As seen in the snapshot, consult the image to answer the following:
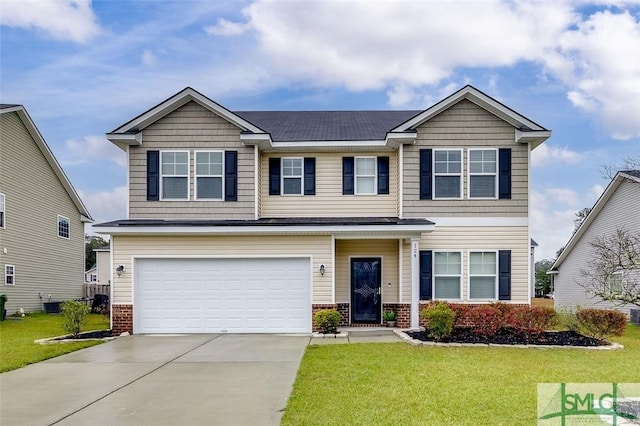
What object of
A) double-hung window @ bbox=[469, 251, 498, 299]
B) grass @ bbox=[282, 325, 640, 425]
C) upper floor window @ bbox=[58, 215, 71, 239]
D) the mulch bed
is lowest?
the mulch bed

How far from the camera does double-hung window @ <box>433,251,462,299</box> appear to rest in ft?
55.7

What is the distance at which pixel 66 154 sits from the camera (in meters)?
26.9

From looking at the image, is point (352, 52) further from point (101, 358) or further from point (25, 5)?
point (101, 358)

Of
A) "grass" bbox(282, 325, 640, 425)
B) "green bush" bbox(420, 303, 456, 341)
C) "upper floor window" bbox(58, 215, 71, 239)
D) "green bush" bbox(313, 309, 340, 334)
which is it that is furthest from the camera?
"upper floor window" bbox(58, 215, 71, 239)

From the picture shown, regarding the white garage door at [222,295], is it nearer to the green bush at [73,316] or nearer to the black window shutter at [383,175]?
the green bush at [73,316]

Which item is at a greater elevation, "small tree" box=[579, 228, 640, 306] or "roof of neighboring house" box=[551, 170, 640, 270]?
"roof of neighboring house" box=[551, 170, 640, 270]

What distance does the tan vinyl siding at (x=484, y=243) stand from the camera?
1703cm

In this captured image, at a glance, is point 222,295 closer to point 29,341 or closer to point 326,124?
point 29,341

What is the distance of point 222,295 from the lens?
16.4m

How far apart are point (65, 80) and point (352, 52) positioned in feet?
32.0


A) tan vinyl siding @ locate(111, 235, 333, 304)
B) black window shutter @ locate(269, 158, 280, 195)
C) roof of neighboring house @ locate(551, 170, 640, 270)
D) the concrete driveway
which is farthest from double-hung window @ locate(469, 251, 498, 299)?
roof of neighboring house @ locate(551, 170, 640, 270)

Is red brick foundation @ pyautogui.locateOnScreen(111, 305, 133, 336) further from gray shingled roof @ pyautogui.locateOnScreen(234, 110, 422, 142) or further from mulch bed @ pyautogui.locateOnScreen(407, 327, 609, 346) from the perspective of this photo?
mulch bed @ pyautogui.locateOnScreen(407, 327, 609, 346)

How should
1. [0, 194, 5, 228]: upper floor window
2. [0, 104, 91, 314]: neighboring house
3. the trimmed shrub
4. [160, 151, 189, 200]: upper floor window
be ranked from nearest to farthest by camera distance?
the trimmed shrub → [160, 151, 189, 200]: upper floor window → [0, 194, 5, 228]: upper floor window → [0, 104, 91, 314]: neighboring house

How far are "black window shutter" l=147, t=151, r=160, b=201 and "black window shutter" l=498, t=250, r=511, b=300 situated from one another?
10715mm
